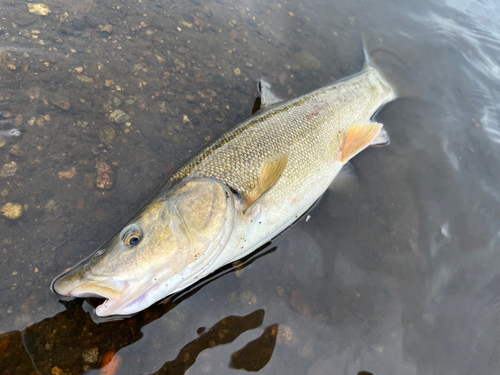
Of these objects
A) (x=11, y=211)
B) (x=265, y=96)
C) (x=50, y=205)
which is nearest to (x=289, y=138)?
(x=265, y=96)

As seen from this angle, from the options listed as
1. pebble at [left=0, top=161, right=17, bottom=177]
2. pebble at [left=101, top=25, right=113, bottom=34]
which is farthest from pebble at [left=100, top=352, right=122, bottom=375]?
pebble at [left=101, top=25, right=113, bottom=34]

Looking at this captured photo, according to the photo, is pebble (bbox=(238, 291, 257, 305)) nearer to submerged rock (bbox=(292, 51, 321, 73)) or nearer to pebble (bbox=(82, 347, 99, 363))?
pebble (bbox=(82, 347, 99, 363))

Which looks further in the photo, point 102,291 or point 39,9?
point 39,9

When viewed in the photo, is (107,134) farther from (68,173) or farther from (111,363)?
(111,363)

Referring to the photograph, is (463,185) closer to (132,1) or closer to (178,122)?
(178,122)

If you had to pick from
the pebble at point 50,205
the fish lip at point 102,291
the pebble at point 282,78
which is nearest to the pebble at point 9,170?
the pebble at point 50,205
